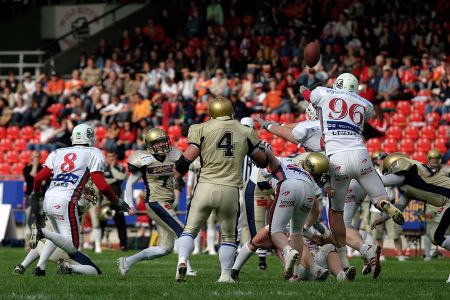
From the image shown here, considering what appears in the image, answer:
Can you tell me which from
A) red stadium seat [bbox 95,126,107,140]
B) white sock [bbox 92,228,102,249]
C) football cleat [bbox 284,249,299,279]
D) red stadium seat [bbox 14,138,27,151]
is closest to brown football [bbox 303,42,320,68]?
football cleat [bbox 284,249,299,279]

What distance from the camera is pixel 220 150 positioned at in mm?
10945

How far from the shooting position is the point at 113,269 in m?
14.9

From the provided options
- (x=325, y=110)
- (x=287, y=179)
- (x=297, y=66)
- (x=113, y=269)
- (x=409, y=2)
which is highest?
(x=409, y=2)

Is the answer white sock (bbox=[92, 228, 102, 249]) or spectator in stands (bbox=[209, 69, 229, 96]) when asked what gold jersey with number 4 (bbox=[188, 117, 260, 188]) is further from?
spectator in stands (bbox=[209, 69, 229, 96])

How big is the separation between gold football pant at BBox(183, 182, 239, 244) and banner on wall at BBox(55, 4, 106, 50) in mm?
23358

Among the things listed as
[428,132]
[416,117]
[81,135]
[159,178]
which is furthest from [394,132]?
[81,135]

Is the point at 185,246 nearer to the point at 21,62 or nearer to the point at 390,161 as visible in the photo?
the point at 390,161

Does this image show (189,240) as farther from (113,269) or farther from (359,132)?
(113,269)

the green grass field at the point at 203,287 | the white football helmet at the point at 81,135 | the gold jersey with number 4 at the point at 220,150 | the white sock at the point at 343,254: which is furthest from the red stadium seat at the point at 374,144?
the gold jersey with number 4 at the point at 220,150

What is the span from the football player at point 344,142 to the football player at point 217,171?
1.05 meters

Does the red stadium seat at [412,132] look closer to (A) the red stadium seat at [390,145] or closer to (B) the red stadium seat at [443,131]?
(A) the red stadium seat at [390,145]

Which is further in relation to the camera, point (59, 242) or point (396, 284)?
point (59, 242)

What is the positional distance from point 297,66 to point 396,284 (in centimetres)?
1578

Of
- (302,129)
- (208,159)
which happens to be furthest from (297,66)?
(208,159)
